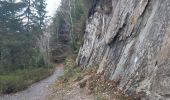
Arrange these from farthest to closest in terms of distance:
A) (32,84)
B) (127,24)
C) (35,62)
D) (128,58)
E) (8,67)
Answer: (35,62) → (8,67) → (32,84) → (127,24) → (128,58)

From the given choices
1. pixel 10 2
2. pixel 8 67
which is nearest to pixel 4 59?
pixel 8 67

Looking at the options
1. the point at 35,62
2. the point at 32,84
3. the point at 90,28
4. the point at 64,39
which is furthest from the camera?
the point at 64,39

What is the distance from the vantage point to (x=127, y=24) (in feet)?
49.4

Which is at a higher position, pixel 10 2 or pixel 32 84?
pixel 10 2

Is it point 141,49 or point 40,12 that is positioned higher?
point 40,12

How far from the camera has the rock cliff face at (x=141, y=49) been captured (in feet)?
31.0

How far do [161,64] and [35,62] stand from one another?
33.2m

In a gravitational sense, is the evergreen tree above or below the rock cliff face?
above

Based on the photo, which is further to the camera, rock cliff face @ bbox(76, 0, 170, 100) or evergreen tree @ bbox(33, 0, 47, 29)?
evergreen tree @ bbox(33, 0, 47, 29)

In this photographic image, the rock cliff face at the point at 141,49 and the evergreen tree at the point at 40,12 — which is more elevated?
the evergreen tree at the point at 40,12

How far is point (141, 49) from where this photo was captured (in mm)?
11711

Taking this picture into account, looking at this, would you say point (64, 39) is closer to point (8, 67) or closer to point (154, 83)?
point (8, 67)

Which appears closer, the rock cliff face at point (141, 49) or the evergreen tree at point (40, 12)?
the rock cliff face at point (141, 49)

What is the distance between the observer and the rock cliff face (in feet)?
31.0
